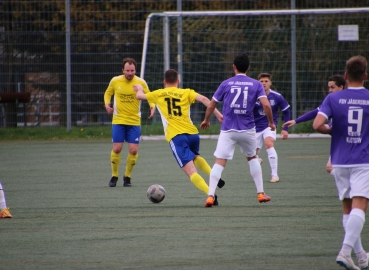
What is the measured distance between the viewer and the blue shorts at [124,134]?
12461mm

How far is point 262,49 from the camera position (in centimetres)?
2319

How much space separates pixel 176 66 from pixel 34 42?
14.5 ft

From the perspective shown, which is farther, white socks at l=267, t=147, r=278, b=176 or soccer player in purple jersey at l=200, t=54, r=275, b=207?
white socks at l=267, t=147, r=278, b=176

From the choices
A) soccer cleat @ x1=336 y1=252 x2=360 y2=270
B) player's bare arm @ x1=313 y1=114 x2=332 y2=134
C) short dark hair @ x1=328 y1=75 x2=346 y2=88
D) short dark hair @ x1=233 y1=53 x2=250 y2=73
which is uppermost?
short dark hair @ x1=233 y1=53 x2=250 y2=73

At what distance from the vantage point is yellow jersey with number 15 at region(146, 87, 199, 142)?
9.80 meters

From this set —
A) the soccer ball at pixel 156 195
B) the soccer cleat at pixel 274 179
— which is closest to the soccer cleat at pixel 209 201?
the soccer ball at pixel 156 195

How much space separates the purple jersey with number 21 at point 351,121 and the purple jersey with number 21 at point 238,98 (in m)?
3.35


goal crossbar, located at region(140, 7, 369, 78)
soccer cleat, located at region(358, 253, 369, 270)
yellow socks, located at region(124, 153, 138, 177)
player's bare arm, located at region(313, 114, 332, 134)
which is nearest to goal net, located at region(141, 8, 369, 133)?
goal crossbar, located at region(140, 7, 369, 78)

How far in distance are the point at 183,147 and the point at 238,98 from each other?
3.66 ft

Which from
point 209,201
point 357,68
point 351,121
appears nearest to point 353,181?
point 351,121

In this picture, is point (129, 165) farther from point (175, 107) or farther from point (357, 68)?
point (357, 68)

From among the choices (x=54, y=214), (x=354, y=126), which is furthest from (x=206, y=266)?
(x=54, y=214)

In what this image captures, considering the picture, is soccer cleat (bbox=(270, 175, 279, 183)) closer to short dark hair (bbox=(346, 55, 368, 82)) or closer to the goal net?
short dark hair (bbox=(346, 55, 368, 82))

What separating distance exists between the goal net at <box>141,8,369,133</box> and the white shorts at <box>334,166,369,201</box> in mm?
16986
